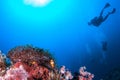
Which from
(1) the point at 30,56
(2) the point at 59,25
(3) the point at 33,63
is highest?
(2) the point at 59,25

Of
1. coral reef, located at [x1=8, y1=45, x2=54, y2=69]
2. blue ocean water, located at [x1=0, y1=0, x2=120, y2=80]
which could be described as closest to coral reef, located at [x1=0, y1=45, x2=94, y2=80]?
coral reef, located at [x1=8, y1=45, x2=54, y2=69]

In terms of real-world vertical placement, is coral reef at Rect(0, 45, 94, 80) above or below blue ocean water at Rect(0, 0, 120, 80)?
below

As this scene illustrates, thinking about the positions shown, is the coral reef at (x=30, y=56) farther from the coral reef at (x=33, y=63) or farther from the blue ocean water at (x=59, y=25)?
the blue ocean water at (x=59, y=25)

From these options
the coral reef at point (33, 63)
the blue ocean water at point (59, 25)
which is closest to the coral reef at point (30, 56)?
the coral reef at point (33, 63)

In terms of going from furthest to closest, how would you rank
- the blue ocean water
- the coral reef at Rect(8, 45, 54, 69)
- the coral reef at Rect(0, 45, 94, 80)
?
the blue ocean water → the coral reef at Rect(8, 45, 54, 69) → the coral reef at Rect(0, 45, 94, 80)

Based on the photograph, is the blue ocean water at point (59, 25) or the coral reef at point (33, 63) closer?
the coral reef at point (33, 63)

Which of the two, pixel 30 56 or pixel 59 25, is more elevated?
pixel 59 25

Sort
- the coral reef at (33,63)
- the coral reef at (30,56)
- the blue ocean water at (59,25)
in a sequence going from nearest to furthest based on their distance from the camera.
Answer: the coral reef at (33,63) → the coral reef at (30,56) → the blue ocean water at (59,25)

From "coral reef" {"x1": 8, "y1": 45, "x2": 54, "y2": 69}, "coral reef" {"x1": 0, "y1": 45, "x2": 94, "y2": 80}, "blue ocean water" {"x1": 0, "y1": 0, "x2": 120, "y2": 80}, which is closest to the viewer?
"coral reef" {"x1": 0, "y1": 45, "x2": 94, "y2": 80}

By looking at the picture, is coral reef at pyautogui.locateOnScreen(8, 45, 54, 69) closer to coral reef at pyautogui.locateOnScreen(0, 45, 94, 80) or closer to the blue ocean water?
coral reef at pyautogui.locateOnScreen(0, 45, 94, 80)

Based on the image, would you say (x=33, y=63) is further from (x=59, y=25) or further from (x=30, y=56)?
(x=59, y=25)

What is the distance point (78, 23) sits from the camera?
4614 inches

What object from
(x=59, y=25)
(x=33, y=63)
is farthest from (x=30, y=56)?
(x=59, y=25)

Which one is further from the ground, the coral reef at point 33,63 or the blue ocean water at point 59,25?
the blue ocean water at point 59,25
